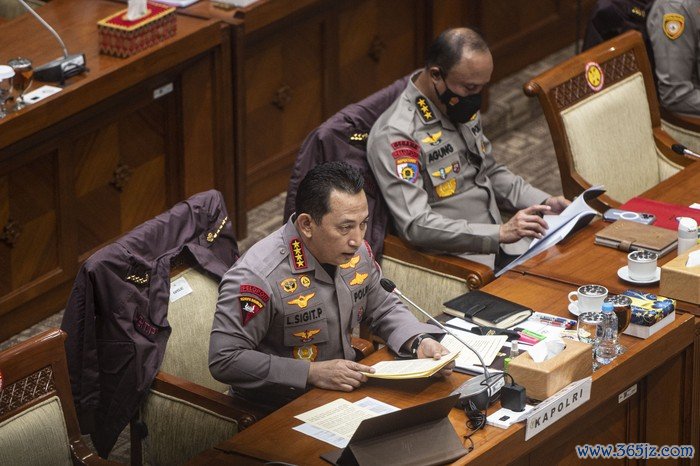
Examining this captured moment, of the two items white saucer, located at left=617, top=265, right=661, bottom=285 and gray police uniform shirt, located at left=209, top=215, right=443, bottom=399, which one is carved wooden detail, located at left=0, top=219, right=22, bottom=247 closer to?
gray police uniform shirt, located at left=209, top=215, right=443, bottom=399

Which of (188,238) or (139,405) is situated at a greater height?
(188,238)

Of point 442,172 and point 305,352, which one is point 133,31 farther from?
point 305,352

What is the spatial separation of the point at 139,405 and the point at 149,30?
2021 millimetres

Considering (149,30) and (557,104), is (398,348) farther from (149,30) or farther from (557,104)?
(149,30)

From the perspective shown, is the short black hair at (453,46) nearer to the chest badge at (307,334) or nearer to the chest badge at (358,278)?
the chest badge at (358,278)

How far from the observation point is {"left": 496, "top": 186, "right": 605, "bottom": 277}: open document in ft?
15.1

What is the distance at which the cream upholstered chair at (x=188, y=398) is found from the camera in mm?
3842

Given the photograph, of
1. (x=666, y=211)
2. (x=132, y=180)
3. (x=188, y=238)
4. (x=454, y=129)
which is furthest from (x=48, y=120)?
(x=666, y=211)

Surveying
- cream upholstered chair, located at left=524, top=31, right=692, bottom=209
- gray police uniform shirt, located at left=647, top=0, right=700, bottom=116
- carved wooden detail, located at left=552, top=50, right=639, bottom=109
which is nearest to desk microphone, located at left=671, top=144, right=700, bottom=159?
cream upholstered chair, located at left=524, top=31, right=692, bottom=209

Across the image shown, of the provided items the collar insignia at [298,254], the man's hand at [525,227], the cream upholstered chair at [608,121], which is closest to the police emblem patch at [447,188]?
the man's hand at [525,227]

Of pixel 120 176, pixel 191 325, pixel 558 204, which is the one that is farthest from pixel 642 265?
pixel 120 176

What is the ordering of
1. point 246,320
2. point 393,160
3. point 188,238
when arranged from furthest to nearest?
point 393,160, point 188,238, point 246,320

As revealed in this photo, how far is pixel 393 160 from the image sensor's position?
181 inches

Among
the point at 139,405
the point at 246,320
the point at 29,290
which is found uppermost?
the point at 246,320
